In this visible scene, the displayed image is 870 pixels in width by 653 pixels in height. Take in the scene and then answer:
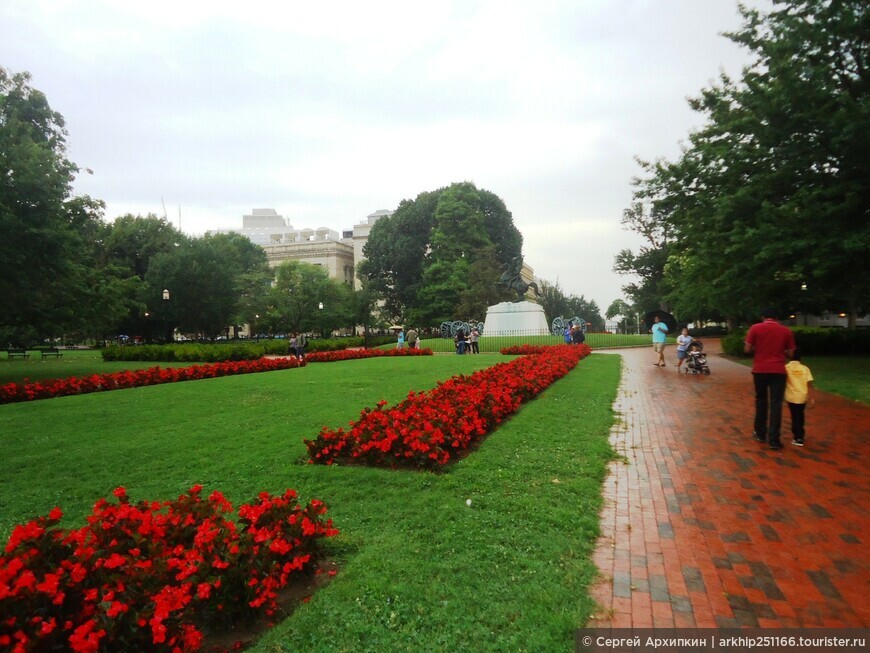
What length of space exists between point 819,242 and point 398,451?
10662 mm

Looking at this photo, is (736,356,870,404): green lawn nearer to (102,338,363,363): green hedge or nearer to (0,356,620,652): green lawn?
(0,356,620,652): green lawn

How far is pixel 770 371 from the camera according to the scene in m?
6.74

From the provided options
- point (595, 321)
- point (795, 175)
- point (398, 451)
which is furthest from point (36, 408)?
point (595, 321)

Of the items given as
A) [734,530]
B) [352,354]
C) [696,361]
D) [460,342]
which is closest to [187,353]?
[352,354]

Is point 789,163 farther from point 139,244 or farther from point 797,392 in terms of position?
point 139,244

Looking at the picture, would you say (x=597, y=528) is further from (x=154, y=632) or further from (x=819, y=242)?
(x=819, y=242)

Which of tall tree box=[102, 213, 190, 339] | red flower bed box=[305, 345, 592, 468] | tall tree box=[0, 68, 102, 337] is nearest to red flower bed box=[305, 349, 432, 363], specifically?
tall tree box=[0, 68, 102, 337]

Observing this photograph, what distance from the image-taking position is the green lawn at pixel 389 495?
2.86 metres

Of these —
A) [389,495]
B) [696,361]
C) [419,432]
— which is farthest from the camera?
[696,361]

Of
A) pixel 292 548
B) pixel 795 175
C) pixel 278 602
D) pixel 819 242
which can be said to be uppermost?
pixel 795 175

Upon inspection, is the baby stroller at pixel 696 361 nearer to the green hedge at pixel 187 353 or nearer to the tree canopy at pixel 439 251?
the green hedge at pixel 187 353

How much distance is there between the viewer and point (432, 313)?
4575cm

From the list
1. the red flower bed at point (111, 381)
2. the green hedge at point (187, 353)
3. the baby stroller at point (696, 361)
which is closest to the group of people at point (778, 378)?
the baby stroller at point (696, 361)

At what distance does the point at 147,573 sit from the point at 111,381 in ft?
42.8
